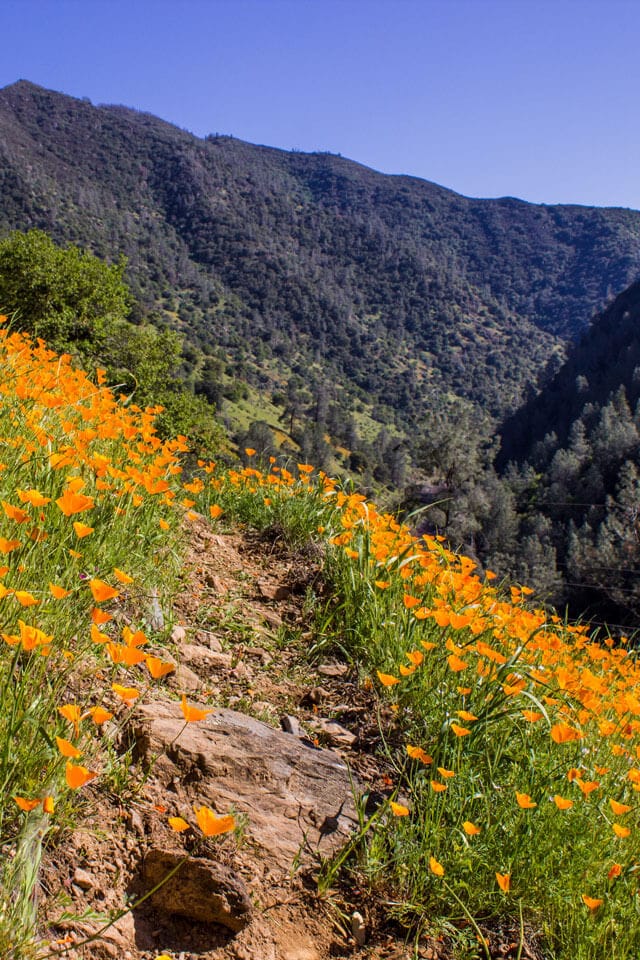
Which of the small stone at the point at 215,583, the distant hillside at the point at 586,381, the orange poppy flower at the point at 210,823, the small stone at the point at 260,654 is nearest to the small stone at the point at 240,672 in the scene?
the small stone at the point at 260,654

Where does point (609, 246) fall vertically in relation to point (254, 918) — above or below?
above

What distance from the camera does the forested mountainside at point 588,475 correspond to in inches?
1272

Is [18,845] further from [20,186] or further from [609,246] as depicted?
[609,246]

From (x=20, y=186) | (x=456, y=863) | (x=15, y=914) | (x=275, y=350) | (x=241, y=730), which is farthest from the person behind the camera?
(x=275, y=350)

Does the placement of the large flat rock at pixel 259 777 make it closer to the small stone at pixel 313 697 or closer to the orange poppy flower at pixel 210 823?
the small stone at pixel 313 697

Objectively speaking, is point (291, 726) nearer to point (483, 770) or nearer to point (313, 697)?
point (313, 697)

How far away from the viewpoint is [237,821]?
1654 millimetres

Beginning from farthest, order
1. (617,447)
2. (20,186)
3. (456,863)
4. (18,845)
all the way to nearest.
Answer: (20,186)
(617,447)
(456,863)
(18,845)

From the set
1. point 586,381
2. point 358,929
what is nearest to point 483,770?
point 358,929

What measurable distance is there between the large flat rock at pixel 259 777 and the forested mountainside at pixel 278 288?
7582 centimetres

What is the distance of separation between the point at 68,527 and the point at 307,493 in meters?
2.07

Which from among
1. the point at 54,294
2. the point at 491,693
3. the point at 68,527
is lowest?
the point at 491,693

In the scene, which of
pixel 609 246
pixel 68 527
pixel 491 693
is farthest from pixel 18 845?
pixel 609 246

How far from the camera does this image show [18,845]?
3.99 ft
